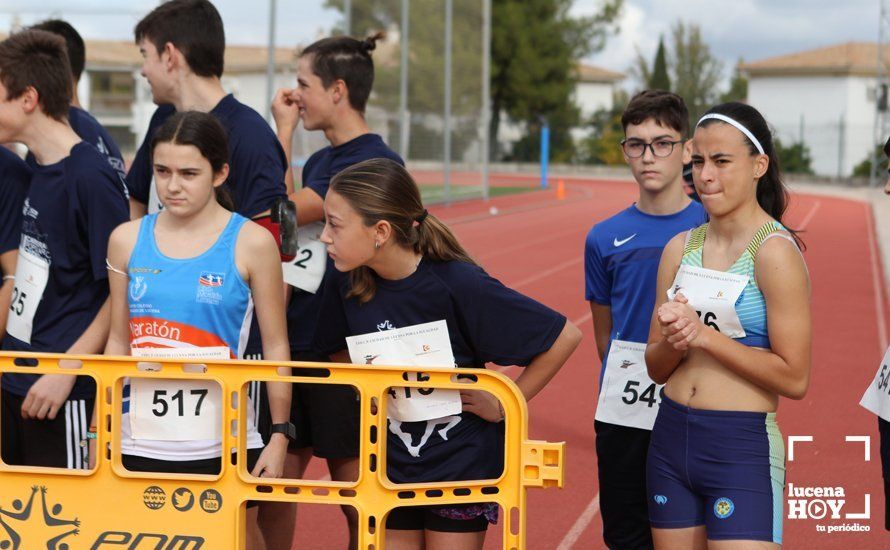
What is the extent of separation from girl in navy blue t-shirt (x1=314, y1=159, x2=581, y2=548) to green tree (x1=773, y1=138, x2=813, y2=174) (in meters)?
46.9

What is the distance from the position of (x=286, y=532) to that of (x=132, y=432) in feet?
3.71

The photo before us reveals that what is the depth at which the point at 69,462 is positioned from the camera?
3.54 metres

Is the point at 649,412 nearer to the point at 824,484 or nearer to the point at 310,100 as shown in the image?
the point at 310,100

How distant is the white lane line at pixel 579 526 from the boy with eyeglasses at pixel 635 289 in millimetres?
1272

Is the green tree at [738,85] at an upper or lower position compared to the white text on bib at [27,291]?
upper

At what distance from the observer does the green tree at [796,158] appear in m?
48.5

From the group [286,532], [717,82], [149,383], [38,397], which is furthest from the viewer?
[717,82]

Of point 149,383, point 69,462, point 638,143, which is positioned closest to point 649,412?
point 638,143

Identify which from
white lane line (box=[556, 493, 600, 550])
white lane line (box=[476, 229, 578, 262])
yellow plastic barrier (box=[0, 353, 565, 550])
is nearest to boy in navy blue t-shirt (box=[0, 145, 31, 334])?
yellow plastic barrier (box=[0, 353, 565, 550])

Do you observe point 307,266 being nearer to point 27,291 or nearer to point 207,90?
point 207,90

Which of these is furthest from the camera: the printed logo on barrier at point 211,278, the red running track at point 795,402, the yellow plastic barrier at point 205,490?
the red running track at point 795,402

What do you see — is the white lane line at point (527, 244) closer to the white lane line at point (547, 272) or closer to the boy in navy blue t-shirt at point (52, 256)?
the white lane line at point (547, 272)

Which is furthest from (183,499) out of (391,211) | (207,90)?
(207,90)

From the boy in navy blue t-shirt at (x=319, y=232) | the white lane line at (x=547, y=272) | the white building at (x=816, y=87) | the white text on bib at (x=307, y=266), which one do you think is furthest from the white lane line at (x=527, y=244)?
the white building at (x=816, y=87)
